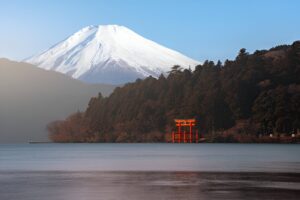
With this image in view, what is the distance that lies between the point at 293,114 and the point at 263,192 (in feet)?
428

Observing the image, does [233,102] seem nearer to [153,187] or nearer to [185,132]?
[185,132]

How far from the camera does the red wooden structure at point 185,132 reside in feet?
587

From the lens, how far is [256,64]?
597ft

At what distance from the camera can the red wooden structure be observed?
179m

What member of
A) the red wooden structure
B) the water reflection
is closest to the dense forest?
the red wooden structure

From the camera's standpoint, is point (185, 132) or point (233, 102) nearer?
point (233, 102)

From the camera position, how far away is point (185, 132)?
185 metres

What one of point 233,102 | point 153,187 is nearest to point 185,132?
point 233,102

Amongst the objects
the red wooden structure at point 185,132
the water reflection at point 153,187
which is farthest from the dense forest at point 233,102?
the water reflection at point 153,187

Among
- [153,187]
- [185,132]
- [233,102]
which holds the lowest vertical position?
[153,187]

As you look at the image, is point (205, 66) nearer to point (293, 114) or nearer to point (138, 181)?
point (293, 114)

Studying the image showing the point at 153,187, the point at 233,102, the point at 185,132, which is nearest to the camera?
the point at 153,187

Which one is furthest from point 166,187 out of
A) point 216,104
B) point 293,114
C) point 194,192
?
point 216,104

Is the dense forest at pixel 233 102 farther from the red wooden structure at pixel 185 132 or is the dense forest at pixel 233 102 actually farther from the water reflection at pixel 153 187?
the water reflection at pixel 153 187
